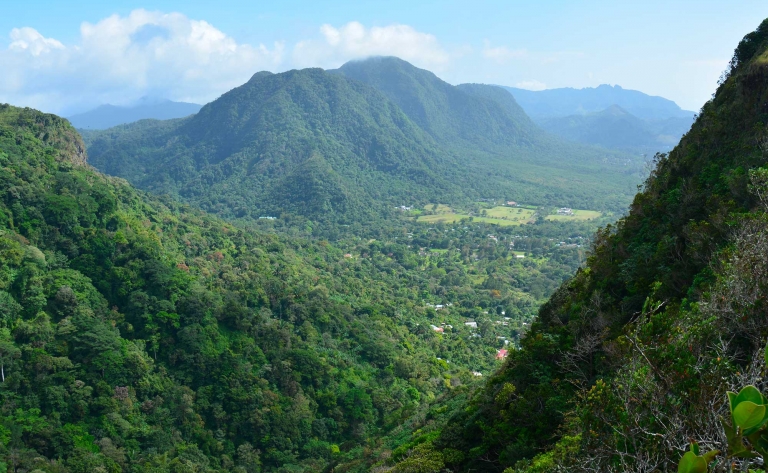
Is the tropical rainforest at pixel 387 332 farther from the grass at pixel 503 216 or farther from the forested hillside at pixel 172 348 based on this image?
the grass at pixel 503 216

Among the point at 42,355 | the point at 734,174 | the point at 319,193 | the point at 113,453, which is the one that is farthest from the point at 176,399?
the point at 319,193

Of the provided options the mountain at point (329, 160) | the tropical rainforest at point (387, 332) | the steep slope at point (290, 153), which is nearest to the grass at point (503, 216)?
the mountain at point (329, 160)

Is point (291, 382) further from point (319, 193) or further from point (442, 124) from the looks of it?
point (442, 124)

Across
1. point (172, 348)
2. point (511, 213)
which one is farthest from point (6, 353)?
point (511, 213)

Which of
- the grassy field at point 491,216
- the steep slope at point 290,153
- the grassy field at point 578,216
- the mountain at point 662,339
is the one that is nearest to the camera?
the mountain at point 662,339

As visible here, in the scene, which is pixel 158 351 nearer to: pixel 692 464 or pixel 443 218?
pixel 692 464
